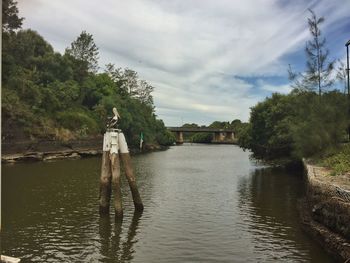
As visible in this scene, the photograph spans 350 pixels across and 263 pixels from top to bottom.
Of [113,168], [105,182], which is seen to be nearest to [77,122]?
[105,182]

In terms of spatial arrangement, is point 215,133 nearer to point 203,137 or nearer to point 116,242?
point 203,137

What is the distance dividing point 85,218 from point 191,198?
8331mm

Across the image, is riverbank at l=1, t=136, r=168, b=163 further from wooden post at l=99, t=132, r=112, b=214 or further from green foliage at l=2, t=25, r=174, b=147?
wooden post at l=99, t=132, r=112, b=214

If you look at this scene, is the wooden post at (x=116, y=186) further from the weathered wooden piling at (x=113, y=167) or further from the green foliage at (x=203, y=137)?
the green foliage at (x=203, y=137)

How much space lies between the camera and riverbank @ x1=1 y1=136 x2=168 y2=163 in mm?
56094

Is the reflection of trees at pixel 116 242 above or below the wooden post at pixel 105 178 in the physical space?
below

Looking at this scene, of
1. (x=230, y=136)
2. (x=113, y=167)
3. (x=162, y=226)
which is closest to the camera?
(x=162, y=226)

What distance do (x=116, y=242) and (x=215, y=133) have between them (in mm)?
166987

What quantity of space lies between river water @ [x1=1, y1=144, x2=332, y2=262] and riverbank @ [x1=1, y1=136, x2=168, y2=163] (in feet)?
85.1

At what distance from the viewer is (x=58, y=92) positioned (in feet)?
244

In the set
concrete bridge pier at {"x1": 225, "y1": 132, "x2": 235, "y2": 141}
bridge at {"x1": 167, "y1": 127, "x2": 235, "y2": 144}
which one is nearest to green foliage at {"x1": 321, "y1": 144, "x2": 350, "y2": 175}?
bridge at {"x1": 167, "y1": 127, "x2": 235, "y2": 144}

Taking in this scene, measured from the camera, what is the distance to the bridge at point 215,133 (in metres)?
166

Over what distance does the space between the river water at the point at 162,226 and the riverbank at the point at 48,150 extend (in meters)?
25.9

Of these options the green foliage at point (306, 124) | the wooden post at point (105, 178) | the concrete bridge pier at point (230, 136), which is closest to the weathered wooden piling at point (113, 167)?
the wooden post at point (105, 178)
